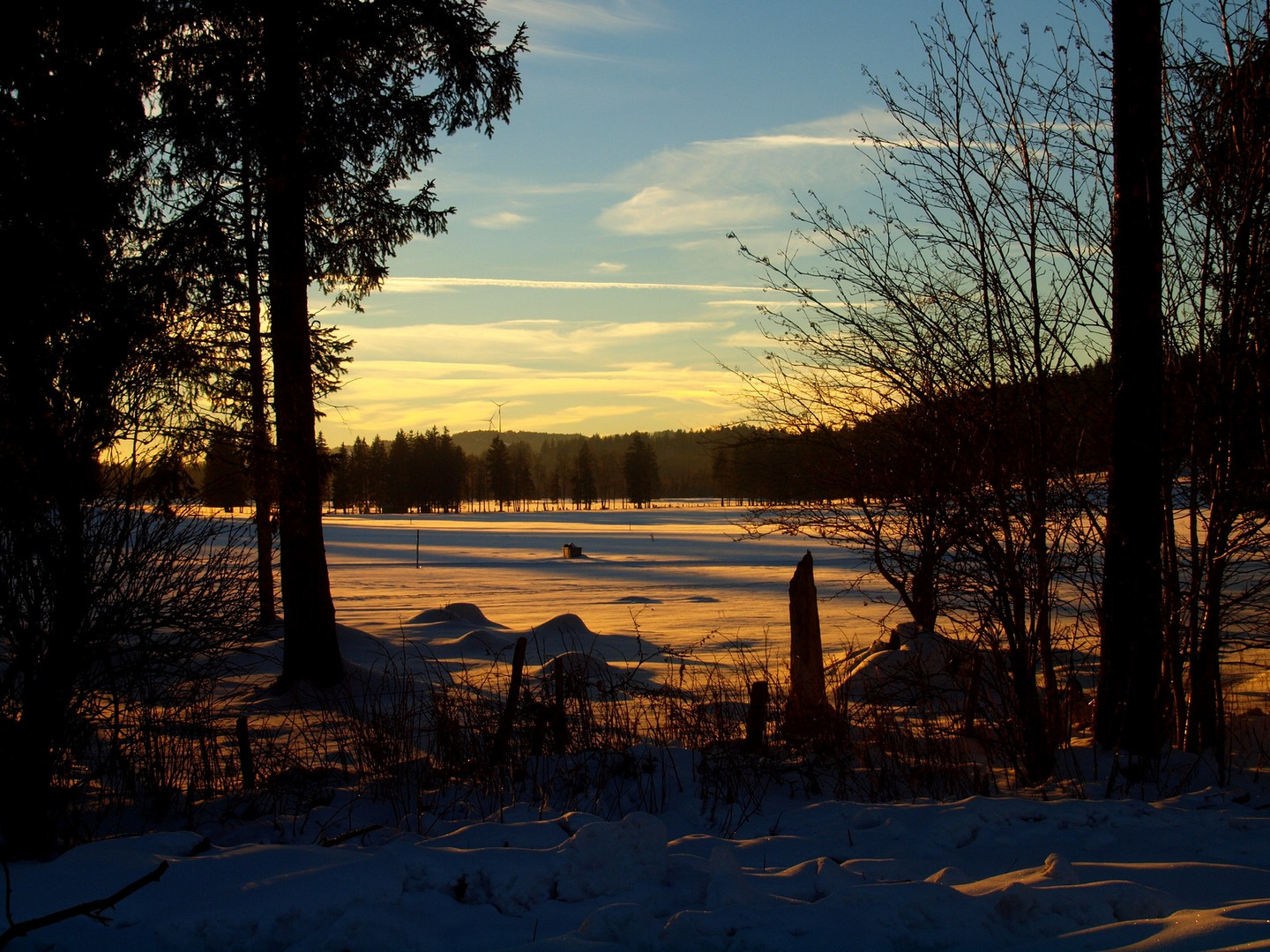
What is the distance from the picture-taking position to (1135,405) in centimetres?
572

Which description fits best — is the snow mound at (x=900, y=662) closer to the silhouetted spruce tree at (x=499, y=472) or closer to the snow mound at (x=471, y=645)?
the snow mound at (x=471, y=645)

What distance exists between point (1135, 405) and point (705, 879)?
14.0ft

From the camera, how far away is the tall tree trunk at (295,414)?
9.49 meters

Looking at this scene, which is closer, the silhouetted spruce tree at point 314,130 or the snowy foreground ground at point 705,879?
the snowy foreground ground at point 705,879

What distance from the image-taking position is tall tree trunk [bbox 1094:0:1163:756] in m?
5.66

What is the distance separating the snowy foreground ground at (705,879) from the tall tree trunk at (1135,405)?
58cm

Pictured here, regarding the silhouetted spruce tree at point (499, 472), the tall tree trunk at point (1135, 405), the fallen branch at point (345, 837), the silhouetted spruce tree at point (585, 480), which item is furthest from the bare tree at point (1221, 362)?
the silhouetted spruce tree at point (585, 480)

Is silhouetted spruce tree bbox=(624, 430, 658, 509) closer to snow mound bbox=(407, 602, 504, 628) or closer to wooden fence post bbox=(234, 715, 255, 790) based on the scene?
snow mound bbox=(407, 602, 504, 628)

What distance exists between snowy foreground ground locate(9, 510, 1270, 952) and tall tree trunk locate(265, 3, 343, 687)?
4.62 meters

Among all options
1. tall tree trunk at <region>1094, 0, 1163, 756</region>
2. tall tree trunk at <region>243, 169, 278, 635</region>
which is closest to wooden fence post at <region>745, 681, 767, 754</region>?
tall tree trunk at <region>1094, 0, 1163, 756</region>

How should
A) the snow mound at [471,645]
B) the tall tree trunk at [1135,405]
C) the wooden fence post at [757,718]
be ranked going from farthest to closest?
the snow mound at [471,645]
the wooden fence post at [757,718]
the tall tree trunk at [1135,405]

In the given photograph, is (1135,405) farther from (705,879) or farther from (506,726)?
(506,726)

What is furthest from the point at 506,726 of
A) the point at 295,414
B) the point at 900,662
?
the point at 295,414

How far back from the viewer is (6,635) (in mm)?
4859
